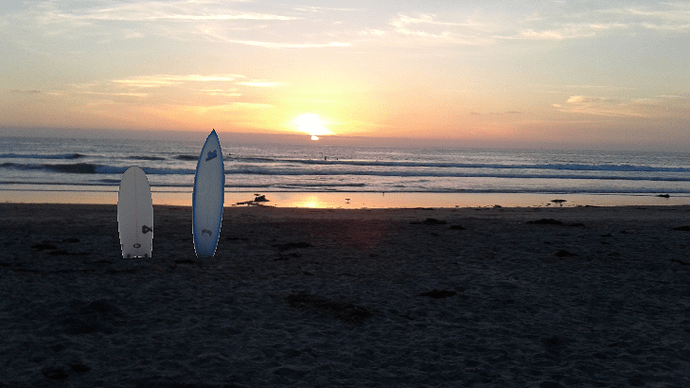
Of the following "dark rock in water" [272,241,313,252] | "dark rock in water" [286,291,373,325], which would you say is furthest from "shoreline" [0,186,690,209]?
"dark rock in water" [286,291,373,325]

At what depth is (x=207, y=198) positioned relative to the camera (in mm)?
9180

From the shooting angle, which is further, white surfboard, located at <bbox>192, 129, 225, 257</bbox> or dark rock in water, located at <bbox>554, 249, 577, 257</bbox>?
dark rock in water, located at <bbox>554, 249, 577, 257</bbox>

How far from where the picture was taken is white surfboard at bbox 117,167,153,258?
8.80 meters

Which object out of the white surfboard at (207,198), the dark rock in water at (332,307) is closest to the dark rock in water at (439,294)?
the dark rock in water at (332,307)

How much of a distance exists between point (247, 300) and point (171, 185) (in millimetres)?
22228

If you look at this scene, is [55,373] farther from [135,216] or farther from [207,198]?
[207,198]

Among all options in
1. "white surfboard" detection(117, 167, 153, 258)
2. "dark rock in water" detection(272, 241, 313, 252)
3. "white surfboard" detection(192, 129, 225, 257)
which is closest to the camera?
"white surfboard" detection(117, 167, 153, 258)

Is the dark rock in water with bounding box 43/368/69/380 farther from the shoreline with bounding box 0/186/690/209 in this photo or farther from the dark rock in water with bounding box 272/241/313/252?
the shoreline with bounding box 0/186/690/209

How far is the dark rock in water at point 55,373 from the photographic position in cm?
411

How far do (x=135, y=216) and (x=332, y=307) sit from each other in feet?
15.4

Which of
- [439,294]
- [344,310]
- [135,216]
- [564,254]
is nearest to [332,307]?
[344,310]

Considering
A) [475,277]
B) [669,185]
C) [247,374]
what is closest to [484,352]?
[247,374]

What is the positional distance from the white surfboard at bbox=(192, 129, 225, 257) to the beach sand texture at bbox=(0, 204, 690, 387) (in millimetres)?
353

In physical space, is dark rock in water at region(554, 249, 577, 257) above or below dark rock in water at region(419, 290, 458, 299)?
above
